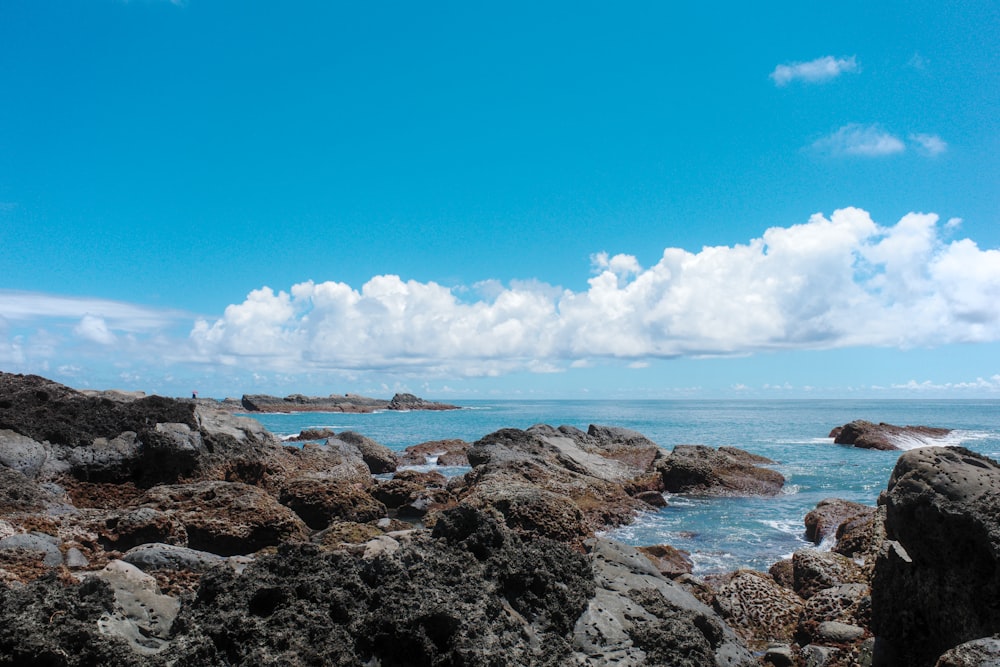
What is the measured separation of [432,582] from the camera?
6.21 metres

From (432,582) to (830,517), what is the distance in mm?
16105

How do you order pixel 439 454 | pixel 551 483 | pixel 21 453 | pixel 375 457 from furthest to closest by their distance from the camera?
1. pixel 439 454
2. pixel 375 457
3. pixel 551 483
4. pixel 21 453

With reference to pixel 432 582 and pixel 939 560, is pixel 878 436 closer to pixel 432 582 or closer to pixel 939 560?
pixel 939 560

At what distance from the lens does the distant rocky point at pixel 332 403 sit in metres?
136

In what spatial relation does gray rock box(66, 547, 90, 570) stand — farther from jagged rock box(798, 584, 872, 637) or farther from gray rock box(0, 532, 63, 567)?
jagged rock box(798, 584, 872, 637)

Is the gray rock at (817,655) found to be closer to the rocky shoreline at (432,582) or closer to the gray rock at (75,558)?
the rocky shoreline at (432,582)

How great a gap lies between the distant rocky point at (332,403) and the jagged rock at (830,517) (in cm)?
13017

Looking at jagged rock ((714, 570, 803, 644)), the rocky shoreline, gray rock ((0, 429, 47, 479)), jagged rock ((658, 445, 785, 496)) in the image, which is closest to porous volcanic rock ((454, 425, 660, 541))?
the rocky shoreline

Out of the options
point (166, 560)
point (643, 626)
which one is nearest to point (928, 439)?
point (643, 626)

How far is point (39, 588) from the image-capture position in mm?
5188

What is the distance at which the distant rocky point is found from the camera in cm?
13588

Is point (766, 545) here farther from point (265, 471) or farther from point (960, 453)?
point (265, 471)

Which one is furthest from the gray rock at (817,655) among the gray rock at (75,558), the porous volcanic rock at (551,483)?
the gray rock at (75,558)

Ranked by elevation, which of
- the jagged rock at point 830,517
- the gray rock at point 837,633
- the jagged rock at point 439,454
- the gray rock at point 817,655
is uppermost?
the gray rock at point 837,633
